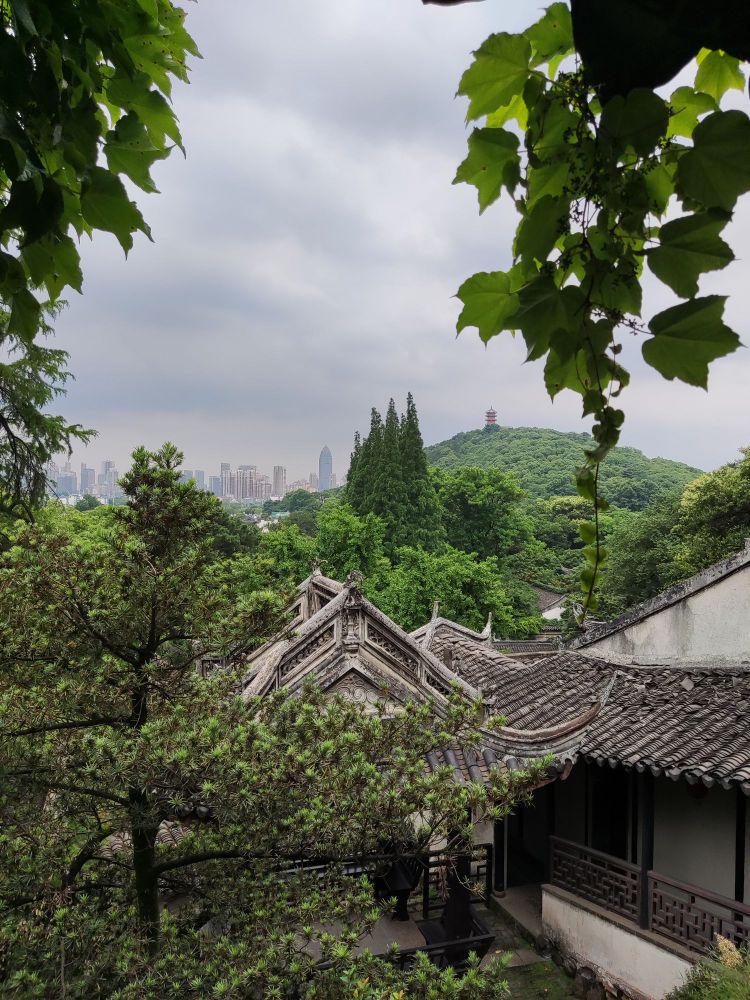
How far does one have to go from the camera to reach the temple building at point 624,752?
270 inches

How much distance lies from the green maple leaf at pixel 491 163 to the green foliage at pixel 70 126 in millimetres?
627

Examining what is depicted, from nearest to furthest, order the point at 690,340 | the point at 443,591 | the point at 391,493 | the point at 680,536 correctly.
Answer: the point at 690,340 → the point at 443,591 → the point at 680,536 → the point at 391,493

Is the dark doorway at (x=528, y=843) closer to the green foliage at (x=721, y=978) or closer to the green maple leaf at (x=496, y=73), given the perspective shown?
the green foliage at (x=721, y=978)

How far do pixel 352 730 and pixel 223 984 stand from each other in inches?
55.6

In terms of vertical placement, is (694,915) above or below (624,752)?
below

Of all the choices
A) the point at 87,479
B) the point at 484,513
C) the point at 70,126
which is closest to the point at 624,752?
the point at 70,126

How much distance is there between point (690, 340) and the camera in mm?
865

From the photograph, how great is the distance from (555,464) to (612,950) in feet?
187

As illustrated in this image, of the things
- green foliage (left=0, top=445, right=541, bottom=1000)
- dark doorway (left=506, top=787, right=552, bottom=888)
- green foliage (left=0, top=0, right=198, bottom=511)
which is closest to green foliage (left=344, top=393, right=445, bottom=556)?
dark doorway (left=506, top=787, right=552, bottom=888)

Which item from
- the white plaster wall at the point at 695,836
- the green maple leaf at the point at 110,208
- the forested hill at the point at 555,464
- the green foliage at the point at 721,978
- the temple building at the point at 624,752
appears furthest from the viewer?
the forested hill at the point at 555,464

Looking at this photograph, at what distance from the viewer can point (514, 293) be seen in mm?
1033

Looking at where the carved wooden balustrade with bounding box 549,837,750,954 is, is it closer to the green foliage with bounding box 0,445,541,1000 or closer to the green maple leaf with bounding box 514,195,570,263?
the green foliage with bounding box 0,445,541,1000

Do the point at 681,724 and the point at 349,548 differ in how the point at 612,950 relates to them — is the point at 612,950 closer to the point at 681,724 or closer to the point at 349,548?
the point at 681,724

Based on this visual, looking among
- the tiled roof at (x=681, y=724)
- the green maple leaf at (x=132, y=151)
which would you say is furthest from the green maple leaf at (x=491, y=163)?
the tiled roof at (x=681, y=724)
